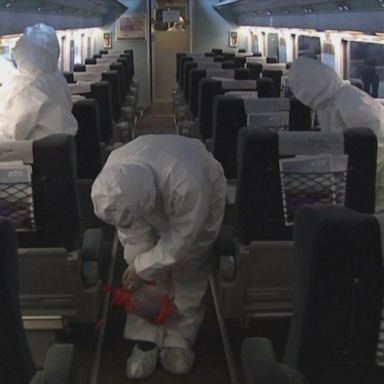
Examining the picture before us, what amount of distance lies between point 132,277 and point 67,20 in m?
6.82

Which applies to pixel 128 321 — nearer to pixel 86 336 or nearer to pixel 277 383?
pixel 86 336

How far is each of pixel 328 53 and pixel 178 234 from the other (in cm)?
612

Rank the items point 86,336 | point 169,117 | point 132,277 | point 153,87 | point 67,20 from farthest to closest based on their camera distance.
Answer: point 153,87
point 169,117
point 67,20
point 86,336
point 132,277

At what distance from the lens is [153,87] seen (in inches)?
611

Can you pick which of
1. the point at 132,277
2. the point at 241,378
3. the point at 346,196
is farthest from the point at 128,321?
the point at 346,196

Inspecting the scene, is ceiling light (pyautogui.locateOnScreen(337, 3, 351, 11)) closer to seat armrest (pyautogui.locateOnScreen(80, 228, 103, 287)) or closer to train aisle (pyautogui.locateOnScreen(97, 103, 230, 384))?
train aisle (pyautogui.locateOnScreen(97, 103, 230, 384))

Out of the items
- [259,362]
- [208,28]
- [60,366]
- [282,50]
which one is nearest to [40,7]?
[60,366]

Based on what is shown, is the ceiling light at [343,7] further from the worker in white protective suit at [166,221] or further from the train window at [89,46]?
the train window at [89,46]

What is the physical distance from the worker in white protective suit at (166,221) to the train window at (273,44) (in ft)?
33.1

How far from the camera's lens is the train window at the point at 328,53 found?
26.8 ft

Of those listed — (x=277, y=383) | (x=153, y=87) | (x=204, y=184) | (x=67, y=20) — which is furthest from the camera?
(x=153, y=87)

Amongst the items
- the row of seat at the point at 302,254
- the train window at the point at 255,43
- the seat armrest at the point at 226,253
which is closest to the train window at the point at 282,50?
the train window at the point at 255,43

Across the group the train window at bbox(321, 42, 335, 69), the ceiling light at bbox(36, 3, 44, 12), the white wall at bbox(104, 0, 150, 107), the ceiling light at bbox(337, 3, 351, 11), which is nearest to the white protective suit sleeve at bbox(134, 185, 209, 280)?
the ceiling light at bbox(337, 3, 351, 11)

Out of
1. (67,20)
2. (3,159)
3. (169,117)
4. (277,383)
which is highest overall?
(67,20)
